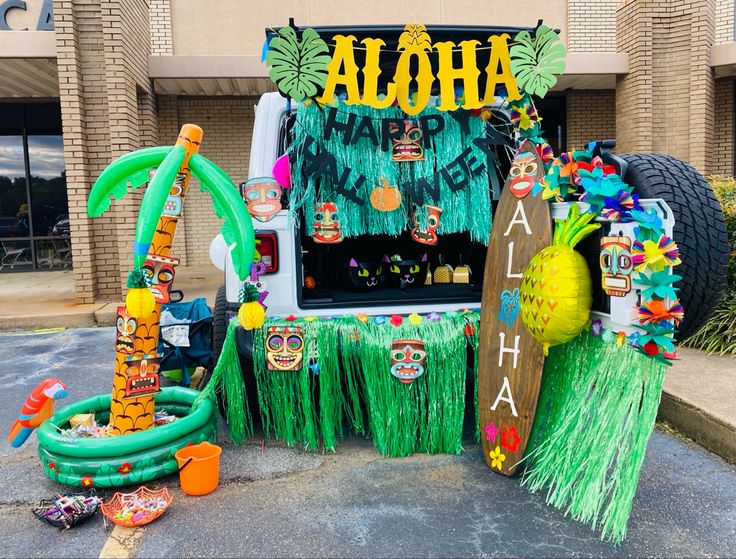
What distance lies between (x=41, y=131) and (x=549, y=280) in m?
13.3

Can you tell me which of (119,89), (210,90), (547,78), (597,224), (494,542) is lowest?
(494,542)

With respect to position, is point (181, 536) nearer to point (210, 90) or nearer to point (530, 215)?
point (530, 215)

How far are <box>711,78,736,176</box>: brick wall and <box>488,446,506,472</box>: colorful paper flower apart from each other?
1076 centimetres

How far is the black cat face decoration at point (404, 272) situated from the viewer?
3830mm

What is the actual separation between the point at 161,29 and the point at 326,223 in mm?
9107

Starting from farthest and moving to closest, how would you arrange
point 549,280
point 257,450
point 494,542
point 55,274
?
point 55,274 → point 257,450 → point 549,280 → point 494,542

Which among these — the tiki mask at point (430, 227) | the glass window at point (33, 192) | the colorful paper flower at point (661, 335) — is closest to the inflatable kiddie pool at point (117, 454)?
the tiki mask at point (430, 227)

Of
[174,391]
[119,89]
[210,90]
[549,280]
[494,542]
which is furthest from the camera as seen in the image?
[210,90]

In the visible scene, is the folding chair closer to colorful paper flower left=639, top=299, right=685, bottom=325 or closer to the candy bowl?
the candy bowl

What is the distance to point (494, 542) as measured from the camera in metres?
2.40

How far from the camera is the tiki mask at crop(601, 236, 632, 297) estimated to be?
2314 millimetres

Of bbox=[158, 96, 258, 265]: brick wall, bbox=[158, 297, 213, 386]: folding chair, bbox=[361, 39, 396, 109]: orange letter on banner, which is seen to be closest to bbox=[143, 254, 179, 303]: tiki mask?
bbox=[158, 297, 213, 386]: folding chair

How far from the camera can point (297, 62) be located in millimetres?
2941

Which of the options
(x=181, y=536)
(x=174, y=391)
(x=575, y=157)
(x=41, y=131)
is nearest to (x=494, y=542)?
(x=181, y=536)
